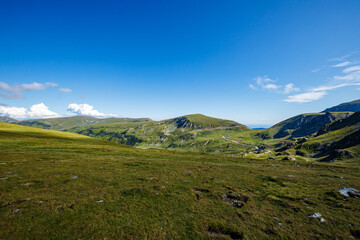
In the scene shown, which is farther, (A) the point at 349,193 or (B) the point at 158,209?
(A) the point at 349,193

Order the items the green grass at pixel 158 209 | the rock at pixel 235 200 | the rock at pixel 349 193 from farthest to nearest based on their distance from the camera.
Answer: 1. the rock at pixel 349 193
2. the rock at pixel 235 200
3. the green grass at pixel 158 209

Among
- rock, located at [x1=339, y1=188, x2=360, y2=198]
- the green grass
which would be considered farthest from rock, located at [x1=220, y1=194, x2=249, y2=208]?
rock, located at [x1=339, y1=188, x2=360, y2=198]

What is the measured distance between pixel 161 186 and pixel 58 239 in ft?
27.1

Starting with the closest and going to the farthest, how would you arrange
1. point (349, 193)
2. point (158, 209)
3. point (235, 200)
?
point (158, 209) < point (235, 200) < point (349, 193)

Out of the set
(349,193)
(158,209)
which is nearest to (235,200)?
(158,209)

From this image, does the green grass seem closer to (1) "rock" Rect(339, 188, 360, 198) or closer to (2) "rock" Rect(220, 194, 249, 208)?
(2) "rock" Rect(220, 194, 249, 208)

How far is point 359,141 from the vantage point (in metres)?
77.8

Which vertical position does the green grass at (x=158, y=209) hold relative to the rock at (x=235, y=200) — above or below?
above

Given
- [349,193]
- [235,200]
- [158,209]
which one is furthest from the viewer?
[349,193]

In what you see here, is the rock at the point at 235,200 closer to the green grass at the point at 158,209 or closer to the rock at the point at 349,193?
the green grass at the point at 158,209

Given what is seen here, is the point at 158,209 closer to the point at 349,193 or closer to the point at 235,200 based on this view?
the point at 235,200

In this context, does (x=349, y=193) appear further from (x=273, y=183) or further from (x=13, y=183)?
(x=13, y=183)

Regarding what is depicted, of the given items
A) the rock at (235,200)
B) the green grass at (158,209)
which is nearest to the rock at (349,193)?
the green grass at (158,209)

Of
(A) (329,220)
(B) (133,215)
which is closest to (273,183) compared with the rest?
(A) (329,220)
